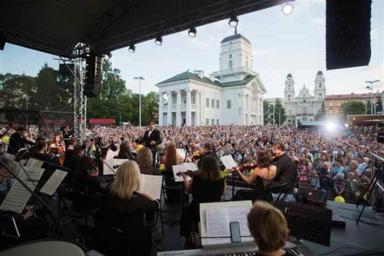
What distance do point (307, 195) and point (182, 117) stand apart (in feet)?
178

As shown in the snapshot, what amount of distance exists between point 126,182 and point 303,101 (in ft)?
344

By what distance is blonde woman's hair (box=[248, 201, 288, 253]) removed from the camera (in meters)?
1.61

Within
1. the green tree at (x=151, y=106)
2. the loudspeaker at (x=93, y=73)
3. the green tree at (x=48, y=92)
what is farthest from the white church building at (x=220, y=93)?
the loudspeaker at (x=93, y=73)

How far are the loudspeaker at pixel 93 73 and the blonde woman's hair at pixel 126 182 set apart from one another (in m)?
7.15

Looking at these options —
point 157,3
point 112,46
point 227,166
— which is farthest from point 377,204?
point 112,46

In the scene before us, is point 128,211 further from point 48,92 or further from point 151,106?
point 151,106

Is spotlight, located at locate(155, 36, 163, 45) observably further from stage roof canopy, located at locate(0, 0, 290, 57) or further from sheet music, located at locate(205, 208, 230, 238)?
sheet music, located at locate(205, 208, 230, 238)

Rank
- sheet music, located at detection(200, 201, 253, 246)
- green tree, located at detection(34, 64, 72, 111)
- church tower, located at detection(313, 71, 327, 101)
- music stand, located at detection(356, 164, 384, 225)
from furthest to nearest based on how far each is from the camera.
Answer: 1. church tower, located at detection(313, 71, 327, 101)
2. green tree, located at detection(34, 64, 72, 111)
3. music stand, located at detection(356, 164, 384, 225)
4. sheet music, located at detection(200, 201, 253, 246)

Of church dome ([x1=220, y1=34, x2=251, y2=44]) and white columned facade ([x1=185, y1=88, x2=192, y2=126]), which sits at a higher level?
church dome ([x1=220, y1=34, x2=251, y2=44])

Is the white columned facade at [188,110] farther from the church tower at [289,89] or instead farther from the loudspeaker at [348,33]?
the church tower at [289,89]

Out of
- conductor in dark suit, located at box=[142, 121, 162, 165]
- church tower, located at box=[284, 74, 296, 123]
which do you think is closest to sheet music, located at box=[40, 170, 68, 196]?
conductor in dark suit, located at box=[142, 121, 162, 165]

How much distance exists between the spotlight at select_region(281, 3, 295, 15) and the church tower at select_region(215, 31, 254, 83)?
56.7 m

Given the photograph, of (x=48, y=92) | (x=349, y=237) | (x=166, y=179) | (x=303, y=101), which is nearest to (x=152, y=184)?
(x=166, y=179)

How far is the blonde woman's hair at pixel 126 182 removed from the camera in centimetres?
292
